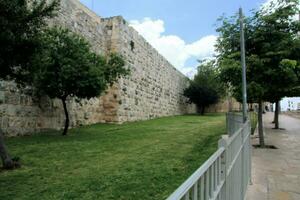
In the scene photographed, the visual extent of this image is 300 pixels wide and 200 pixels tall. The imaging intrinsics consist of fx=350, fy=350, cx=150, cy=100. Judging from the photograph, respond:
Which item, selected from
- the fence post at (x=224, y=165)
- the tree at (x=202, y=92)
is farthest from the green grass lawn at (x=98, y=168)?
the tree at (x=202, y=92)

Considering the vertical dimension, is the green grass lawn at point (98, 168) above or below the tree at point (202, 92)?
below

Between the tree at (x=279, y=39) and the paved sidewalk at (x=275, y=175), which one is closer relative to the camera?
the paved sidewalk at (x=275, y=175)

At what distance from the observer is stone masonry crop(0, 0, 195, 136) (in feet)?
29.7

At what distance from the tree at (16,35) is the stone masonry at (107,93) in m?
3.15

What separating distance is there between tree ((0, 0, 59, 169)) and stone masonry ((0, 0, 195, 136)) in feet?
10.3

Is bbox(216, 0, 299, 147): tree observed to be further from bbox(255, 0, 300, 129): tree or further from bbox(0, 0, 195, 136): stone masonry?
bbox(0, 0, 195, 136): stone masonry

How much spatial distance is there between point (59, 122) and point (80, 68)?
279cm

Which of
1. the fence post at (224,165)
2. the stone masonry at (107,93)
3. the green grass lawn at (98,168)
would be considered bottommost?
the green grass lawn at (98,168)

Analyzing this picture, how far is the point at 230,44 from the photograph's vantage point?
979 cm

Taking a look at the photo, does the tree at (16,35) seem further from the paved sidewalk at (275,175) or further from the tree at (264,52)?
the tree at (264,52)

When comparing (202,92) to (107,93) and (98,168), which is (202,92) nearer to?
(107,93)

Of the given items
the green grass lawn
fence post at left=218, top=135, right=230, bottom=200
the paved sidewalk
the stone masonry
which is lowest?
the paved sidewalk

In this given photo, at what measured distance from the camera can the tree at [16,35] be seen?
4.97m

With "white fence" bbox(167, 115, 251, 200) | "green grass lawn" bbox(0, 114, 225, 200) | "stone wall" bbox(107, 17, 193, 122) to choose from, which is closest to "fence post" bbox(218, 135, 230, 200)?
"white fence" bbox(167, 115, 251, 200)
